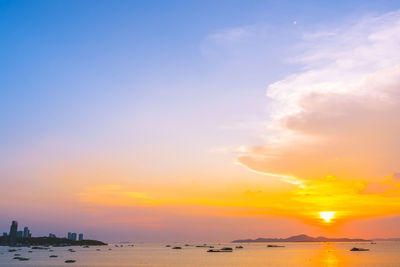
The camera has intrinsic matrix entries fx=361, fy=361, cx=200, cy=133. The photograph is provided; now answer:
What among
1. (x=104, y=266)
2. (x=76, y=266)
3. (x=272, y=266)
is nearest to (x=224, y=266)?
(x=272, y=266)

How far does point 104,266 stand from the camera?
11800 cm

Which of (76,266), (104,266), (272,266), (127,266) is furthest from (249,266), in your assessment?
(76,266)

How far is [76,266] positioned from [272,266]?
63662 millimetres

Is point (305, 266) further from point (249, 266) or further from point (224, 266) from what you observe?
point (224, 266)

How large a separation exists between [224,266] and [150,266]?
972 inches

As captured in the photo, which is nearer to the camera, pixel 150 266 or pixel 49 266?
pixel 49 266

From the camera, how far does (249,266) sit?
119688mm

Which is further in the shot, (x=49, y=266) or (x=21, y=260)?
(x=21, y=260)

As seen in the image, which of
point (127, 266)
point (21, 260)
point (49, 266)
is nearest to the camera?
point (49, 266)

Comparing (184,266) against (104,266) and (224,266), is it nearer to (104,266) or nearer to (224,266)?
(224,266)

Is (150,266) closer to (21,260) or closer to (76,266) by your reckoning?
(76,266)

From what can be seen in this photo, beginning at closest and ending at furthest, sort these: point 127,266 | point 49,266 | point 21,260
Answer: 1. point 49,266
2. point 127,266
3. point 21,260

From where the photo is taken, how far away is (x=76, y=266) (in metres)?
114

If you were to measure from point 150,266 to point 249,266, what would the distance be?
33.0m
